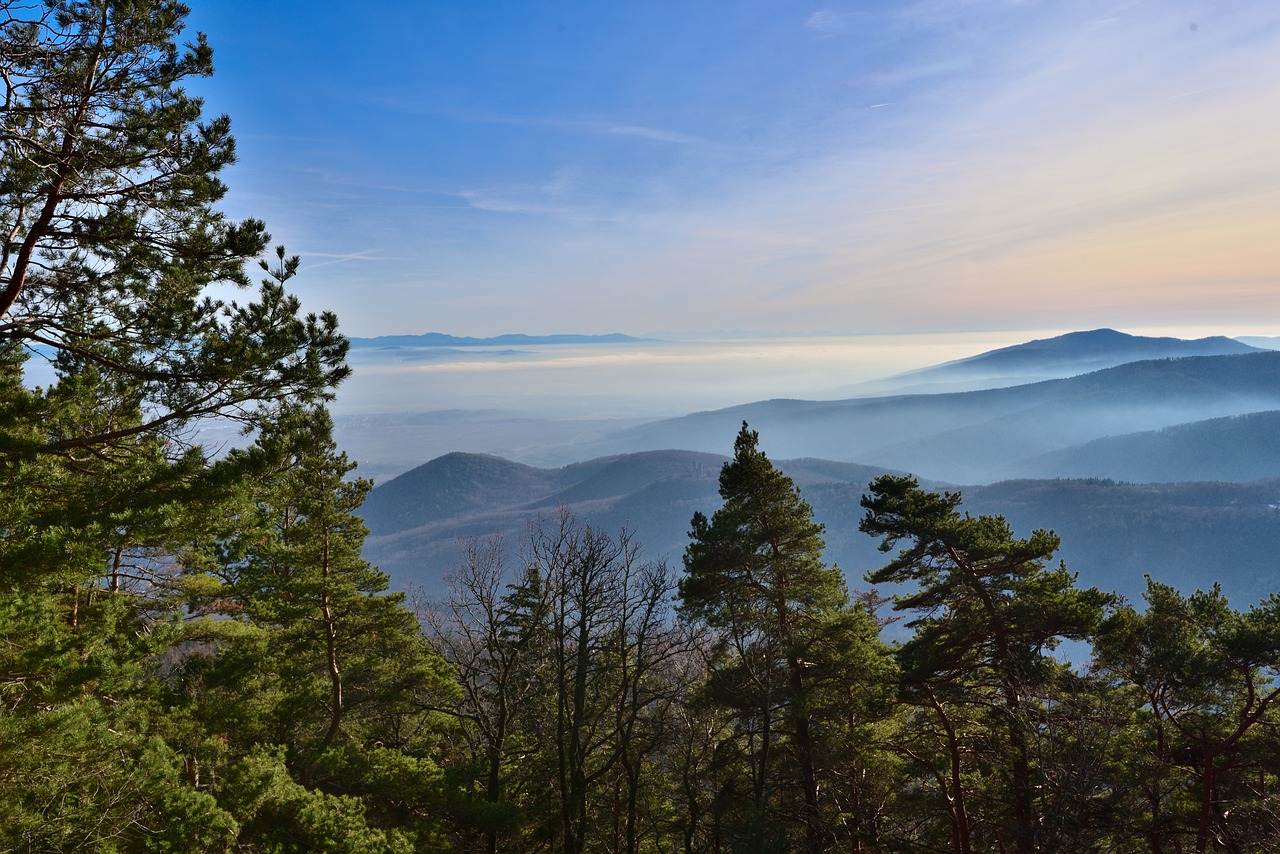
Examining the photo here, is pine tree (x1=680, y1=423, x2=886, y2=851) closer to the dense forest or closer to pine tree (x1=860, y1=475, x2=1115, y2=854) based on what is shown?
the dense forest

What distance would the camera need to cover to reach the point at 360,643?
13625 mm

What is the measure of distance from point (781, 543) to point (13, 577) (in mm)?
11784

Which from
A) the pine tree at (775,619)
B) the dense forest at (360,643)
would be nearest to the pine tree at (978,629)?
the dense forest at (360,643)

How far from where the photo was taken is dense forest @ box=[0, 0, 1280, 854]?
261 inches

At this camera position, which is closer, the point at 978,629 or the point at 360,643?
the point at 978,629

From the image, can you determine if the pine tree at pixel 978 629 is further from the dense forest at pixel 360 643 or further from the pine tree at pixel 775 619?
the pine tree at pixel 775 619

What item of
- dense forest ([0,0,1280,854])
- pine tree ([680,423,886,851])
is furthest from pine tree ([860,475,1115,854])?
pine tree ([680,423,886,851])

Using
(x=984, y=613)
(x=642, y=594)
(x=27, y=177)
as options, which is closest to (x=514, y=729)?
(x=642, y=594)

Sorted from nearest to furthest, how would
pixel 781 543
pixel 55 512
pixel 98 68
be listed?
pixel 98 68 → pixel 55 512 → pixel 781 543

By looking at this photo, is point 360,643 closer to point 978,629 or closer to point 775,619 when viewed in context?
point 775,619

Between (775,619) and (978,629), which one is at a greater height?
(775,619)

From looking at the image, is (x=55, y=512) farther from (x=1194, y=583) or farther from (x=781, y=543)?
(x=1194, y=583)

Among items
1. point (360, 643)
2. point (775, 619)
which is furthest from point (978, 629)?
point (360, 643)

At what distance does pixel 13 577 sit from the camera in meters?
6.73
